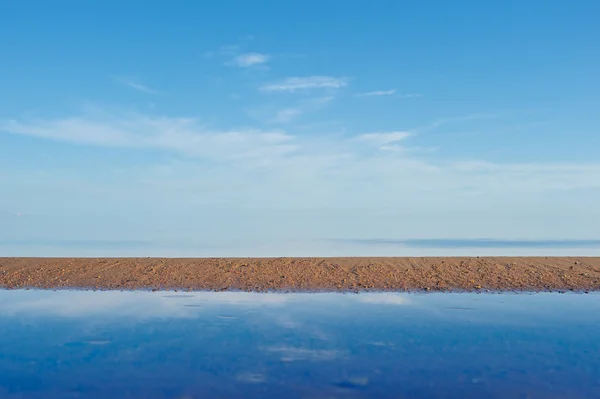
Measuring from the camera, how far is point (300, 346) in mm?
11750

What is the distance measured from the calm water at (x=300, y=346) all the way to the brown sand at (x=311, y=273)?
1.33 m

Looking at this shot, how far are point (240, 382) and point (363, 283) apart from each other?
32.5 feet

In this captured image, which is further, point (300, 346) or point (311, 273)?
point (311, 273)

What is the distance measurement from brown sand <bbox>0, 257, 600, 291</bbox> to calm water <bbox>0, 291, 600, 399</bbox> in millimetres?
1330

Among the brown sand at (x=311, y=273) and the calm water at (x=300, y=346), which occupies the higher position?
the brown sand at (x=311, y=273)

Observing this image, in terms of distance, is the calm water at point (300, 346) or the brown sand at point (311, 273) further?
the brown sand at point (311, 273)

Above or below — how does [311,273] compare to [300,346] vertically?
above

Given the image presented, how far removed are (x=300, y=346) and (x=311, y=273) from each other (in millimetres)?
8232

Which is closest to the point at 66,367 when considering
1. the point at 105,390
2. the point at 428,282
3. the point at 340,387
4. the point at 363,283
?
the point at 105,390

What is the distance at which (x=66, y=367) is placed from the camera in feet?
34.3

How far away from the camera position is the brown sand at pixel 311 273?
61.1 feet

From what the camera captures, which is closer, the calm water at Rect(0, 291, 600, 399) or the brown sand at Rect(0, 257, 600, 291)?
the calm water at Rect(0, 291, 600, 399)

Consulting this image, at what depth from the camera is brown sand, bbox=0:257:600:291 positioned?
18.6 meters

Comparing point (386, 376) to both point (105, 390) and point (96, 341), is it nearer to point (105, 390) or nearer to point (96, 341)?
point (105, 390)
